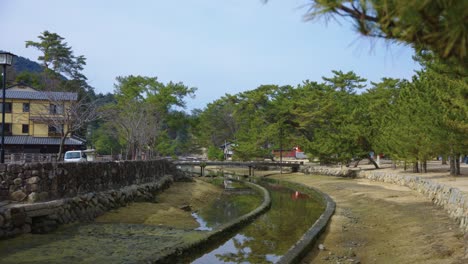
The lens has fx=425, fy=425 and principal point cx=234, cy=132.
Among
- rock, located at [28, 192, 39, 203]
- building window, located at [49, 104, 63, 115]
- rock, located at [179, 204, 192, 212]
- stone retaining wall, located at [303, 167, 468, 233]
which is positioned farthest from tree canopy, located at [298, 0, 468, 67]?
building window, located at [49, 104, 63, 115]

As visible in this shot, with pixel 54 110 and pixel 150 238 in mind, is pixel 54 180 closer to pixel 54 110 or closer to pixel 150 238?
pixel 150 238

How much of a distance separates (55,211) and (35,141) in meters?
30.8

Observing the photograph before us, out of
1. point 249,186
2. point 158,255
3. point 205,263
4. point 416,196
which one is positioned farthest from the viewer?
point 249,186

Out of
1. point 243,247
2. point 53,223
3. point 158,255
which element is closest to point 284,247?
point 243,247

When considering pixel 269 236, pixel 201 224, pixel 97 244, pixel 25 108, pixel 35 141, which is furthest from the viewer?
pixel 25 108

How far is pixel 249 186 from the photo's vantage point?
36.1 metres

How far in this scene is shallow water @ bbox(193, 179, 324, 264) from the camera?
1155 cm

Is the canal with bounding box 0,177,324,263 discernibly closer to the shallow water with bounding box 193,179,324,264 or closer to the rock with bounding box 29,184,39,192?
the shallow water with bounding box 193,179,324,264

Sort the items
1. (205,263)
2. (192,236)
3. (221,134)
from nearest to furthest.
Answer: (205,263), (192,236), (221,134)

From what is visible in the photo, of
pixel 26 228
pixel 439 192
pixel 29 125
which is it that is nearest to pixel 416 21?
pixel 26 228

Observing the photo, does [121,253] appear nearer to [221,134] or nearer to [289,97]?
[289,97]

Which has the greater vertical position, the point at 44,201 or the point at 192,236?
the point at 44,201

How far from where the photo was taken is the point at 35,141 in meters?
40.5

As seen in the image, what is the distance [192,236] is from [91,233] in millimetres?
2915
